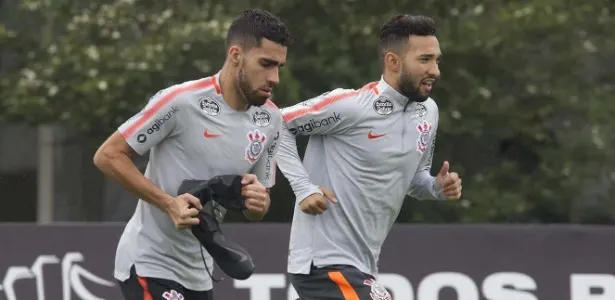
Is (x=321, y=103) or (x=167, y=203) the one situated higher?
(x=321, y=103)

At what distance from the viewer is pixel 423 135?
6.18m

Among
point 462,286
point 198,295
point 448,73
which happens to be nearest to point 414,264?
point 462,286

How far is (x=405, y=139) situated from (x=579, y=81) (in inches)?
261

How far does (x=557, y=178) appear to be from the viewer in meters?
12.4

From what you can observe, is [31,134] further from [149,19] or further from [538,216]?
[538,216]

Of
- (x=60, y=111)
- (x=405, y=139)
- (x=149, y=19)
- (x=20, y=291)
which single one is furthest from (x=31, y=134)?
(x=405, y=139)

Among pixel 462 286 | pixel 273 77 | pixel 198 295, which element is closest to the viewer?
pixel 273 77

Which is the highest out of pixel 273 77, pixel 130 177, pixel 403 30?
pixel 403 30

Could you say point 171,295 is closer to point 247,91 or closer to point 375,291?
point 247,91

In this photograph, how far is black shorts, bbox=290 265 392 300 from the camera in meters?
6.04

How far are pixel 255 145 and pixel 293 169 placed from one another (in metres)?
0.90

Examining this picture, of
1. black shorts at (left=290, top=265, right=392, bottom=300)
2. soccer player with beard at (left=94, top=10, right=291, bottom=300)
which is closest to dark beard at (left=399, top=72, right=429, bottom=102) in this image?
black shorts at (left=290, top=265, right=392, bottom=300)

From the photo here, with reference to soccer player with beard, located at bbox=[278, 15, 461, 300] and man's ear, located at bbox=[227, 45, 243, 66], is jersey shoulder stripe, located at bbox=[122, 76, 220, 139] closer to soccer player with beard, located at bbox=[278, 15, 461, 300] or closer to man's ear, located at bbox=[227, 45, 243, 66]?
man's ear, located at bbox=[227, 45, 243, 66]

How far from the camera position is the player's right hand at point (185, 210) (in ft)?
15.5
